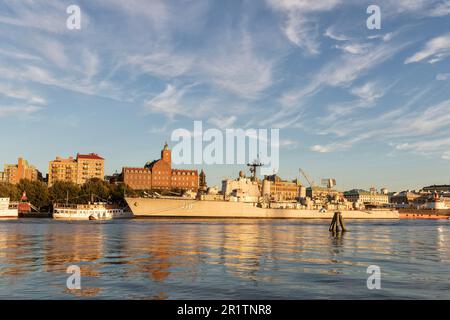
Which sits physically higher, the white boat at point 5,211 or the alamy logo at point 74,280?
the alamy logo at point 74,280

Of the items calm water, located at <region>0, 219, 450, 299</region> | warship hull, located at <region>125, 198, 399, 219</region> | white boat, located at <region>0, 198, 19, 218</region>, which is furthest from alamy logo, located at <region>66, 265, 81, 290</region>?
white boat, located at <region>0, 198, 19, 218</region>

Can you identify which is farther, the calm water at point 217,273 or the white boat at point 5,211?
the white boat at point 5,211

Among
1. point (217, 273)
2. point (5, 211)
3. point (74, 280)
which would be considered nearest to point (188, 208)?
point (5, 211)

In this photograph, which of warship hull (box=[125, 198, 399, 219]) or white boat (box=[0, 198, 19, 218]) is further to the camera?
warship hull (box=[125, 198, 399, 219])

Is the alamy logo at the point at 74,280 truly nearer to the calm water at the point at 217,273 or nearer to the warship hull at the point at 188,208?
the calm water at the point at 217,273

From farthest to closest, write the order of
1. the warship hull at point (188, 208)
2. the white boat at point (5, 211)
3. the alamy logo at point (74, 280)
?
the warship hull at point (188, 208), the white boat at point (5, 211), the alamy logo at point (74, 280)

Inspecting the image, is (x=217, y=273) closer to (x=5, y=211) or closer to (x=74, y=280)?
(x=74, y=280)

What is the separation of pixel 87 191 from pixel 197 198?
1940 inches

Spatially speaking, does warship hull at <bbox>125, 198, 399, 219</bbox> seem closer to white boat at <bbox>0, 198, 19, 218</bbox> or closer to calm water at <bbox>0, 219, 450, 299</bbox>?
white boat at <bbox>0, 198, 19, 218</bbox>

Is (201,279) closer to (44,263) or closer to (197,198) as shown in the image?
(44,263)

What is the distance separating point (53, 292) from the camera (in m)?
16.6

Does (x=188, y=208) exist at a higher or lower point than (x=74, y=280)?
lower

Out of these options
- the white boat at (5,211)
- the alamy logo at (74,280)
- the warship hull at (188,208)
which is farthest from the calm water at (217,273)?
the white boat at (5,211)
